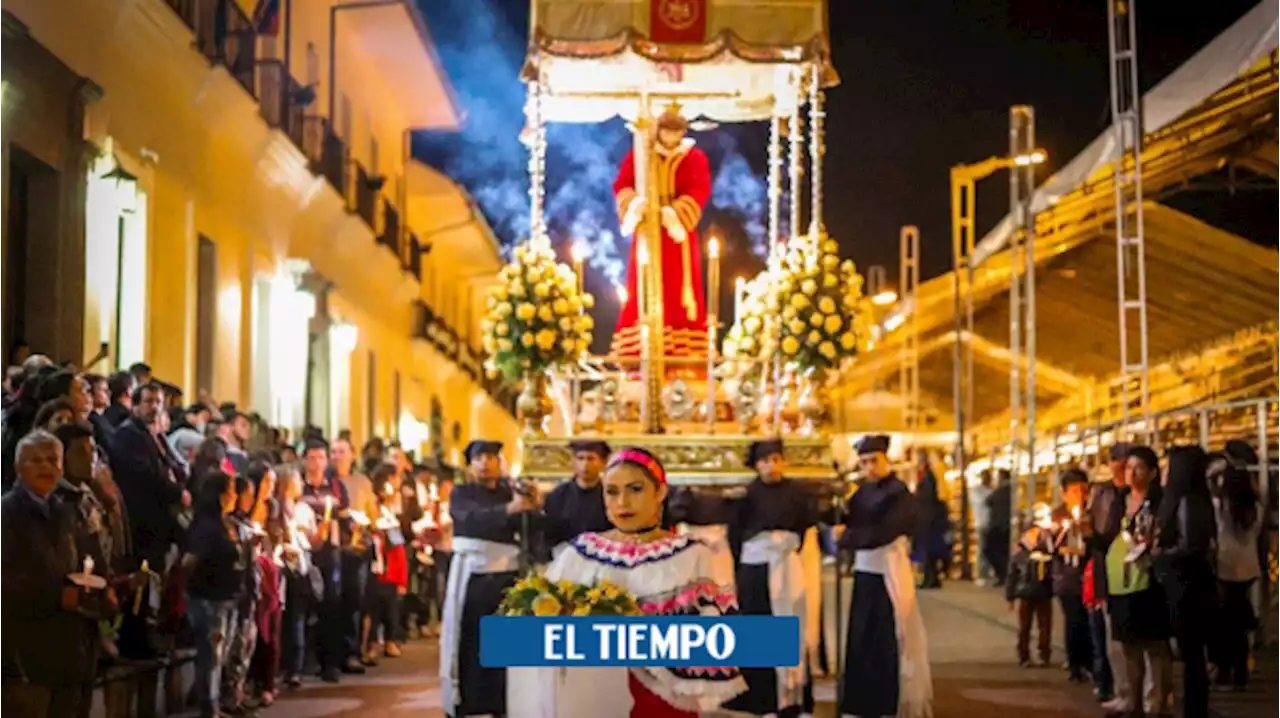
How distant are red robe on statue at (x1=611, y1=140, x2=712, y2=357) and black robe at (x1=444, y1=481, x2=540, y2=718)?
4.70 metres

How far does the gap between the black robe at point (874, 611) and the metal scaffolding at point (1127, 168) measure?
6.10m

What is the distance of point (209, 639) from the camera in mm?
12406

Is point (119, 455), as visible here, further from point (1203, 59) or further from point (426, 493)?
point (1203, 59)

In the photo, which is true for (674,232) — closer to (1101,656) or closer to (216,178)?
(1101,656)

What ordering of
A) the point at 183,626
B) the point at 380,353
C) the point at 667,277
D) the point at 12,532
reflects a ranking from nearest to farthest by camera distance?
the point at 12,532 < the point at 183,626 < the point at 667,277 < the point at 380,353

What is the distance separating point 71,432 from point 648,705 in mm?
4590

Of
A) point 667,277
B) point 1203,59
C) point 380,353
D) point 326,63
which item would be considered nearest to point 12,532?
point 667,277

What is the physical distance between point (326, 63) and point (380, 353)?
23.5 ft

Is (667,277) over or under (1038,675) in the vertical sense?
over

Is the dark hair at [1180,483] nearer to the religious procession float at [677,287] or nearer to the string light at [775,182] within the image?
the religious procession float at [677,287]

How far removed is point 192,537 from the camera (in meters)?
12.4

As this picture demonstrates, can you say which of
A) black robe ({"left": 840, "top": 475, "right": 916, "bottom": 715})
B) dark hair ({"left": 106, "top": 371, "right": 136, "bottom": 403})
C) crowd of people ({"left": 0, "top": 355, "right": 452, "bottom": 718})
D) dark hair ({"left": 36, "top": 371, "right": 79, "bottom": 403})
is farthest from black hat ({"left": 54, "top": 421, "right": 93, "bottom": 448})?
black robe ({"left": 840, "top": 475, "right": 916, "bottom": 715})

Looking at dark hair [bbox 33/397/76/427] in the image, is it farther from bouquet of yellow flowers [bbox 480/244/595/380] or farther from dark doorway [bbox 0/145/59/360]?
dark doorway [bbox 0/145/59/360]

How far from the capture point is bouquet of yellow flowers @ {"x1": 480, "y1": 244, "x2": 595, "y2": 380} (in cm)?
1463
